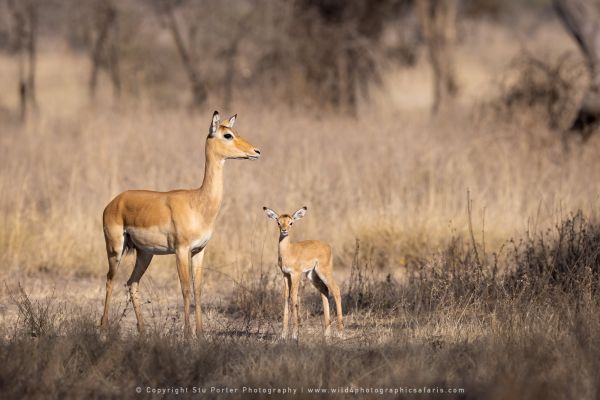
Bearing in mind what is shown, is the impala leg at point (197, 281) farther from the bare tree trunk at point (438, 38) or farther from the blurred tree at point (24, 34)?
the blurred tree at point (24, 34)

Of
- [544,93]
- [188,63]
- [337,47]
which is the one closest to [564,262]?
[544,93]

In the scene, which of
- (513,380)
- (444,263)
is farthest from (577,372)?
(444,263)

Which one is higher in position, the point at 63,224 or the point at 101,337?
the point at 63,224

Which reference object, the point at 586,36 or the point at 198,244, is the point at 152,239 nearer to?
the point at 198,244

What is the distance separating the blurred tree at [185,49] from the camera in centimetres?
2323

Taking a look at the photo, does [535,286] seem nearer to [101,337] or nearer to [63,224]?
[101,337]

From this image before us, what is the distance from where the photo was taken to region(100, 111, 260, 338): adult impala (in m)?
7.46

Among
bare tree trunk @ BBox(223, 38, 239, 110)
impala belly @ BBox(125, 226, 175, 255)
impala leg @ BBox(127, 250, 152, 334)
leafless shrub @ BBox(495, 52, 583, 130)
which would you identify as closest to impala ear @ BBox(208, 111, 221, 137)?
impala belly @ BBox(125, 226, 175, 255)

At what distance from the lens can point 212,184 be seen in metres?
7.57

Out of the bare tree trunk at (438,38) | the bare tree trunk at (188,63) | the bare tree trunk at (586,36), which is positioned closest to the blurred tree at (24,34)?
the bare tree trunk at (188,63)

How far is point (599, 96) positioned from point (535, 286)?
8225 millimetres

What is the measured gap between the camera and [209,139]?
299 inches

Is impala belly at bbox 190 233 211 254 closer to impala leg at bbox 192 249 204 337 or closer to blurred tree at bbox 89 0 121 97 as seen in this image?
impala leg at bbox 192 249 204 337

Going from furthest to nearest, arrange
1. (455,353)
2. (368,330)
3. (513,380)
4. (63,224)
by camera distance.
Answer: (63,224), (368,330), (455,353), (513,380)
